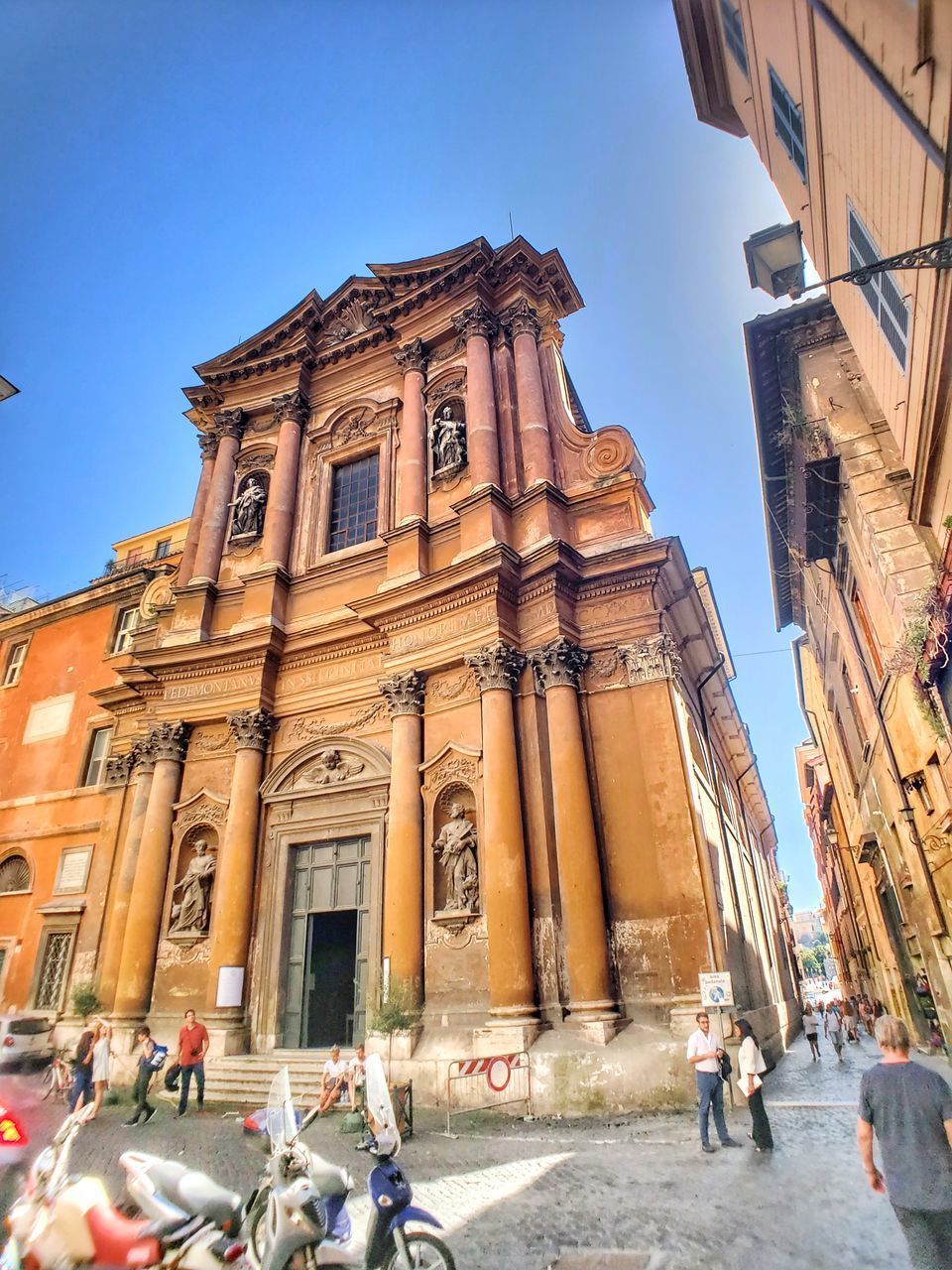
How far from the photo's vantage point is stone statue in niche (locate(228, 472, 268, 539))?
702 inches

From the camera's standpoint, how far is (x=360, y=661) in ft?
48.2

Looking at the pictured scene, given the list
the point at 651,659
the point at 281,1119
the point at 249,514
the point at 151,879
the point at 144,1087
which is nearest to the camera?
the point at 281,1119

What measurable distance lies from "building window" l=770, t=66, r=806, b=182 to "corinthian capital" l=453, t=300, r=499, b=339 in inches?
300

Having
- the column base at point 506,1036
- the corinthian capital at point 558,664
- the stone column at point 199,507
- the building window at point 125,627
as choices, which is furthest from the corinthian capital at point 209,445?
the column base at point 506,1036

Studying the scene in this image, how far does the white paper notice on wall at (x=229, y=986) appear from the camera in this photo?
12.3 m

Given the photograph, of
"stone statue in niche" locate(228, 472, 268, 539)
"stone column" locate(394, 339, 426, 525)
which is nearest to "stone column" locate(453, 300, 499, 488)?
"stone column" locate(394, 339, 426, 525)

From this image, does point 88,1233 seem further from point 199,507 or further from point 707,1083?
point 199,507

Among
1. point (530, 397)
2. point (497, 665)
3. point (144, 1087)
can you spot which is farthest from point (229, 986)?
point (530, 397)

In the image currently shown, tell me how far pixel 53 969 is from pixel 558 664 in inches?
545

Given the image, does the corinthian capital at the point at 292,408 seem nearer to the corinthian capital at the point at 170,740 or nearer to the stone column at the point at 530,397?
the stone column at the point at 530,397

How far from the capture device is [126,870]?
48.8 ft

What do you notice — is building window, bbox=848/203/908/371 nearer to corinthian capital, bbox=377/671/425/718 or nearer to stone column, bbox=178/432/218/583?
corinthian capital, bbox=377/671/425/718

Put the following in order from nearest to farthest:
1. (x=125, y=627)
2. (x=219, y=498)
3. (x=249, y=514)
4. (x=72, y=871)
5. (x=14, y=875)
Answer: (x=72, y=871), (x=249, y=514), (x=14, y=875), (x=219, y=498), (x=125, y=627)

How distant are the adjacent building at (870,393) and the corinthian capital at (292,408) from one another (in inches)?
438
